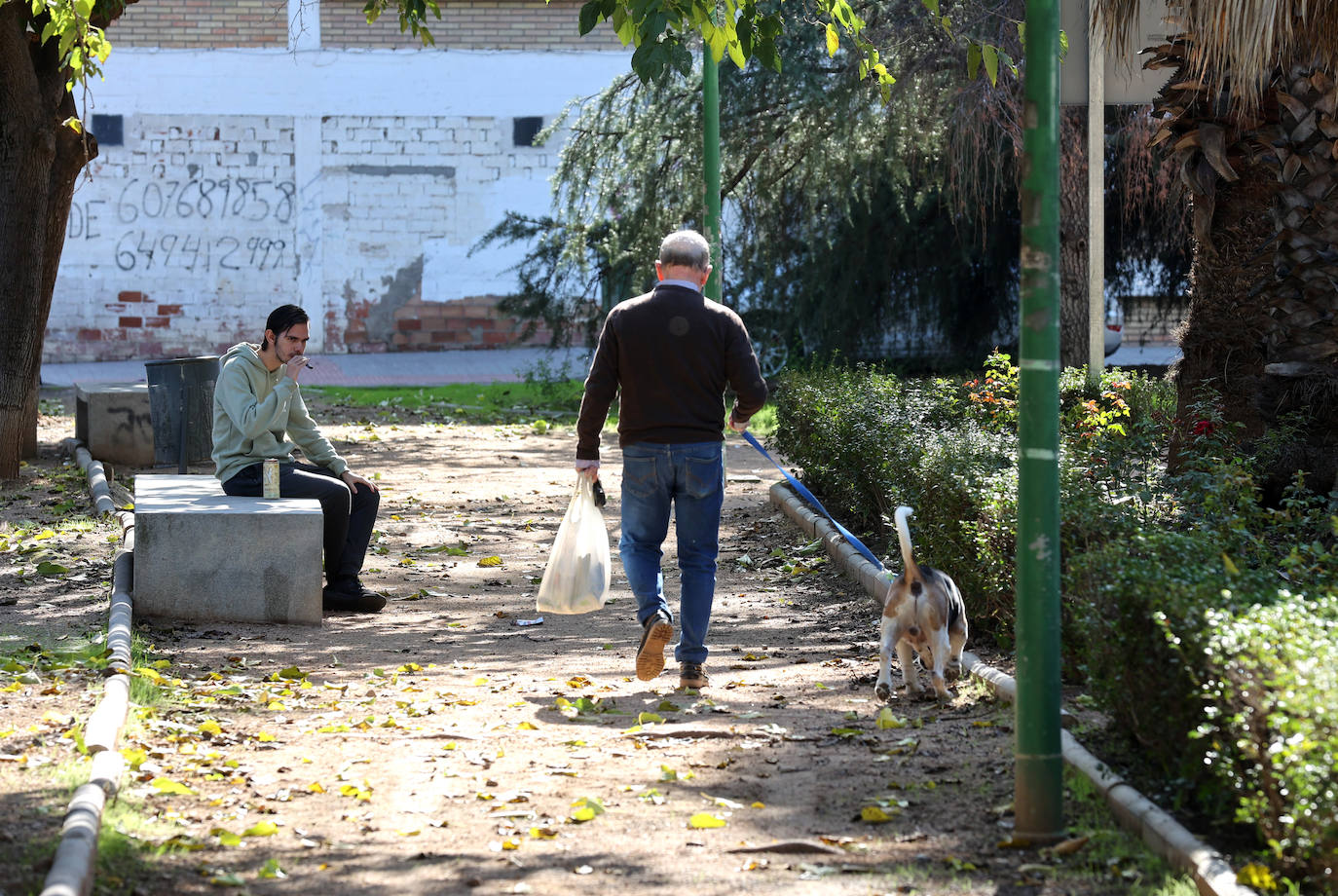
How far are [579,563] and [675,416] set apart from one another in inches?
36.3

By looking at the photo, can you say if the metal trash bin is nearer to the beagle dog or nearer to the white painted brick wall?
the beagle dog

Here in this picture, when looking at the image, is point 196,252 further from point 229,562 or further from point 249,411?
point 229,562

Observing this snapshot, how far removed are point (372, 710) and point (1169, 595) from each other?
320 cm

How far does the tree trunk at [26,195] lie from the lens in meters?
11.9

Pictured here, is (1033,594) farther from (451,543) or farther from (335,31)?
(335,31)

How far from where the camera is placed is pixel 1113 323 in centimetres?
2402

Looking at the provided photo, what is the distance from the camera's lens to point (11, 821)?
14.1 feet

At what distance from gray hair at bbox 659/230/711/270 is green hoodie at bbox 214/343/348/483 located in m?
2.60

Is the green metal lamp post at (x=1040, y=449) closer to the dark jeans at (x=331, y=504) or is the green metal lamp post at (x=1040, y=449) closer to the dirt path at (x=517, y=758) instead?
the dirt path at (x=517, y=758)

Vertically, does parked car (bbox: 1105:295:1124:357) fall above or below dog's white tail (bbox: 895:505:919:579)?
above

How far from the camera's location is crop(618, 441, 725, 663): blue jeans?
247 inches

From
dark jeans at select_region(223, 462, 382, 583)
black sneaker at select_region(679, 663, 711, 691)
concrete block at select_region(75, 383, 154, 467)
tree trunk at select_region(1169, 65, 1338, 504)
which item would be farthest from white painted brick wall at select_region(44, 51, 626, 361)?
black sneaker at select_region(679, 663, 711, 691)

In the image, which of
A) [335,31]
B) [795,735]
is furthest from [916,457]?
[335,31]

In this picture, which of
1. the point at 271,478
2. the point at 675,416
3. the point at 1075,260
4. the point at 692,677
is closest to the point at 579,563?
the point at 692,677
